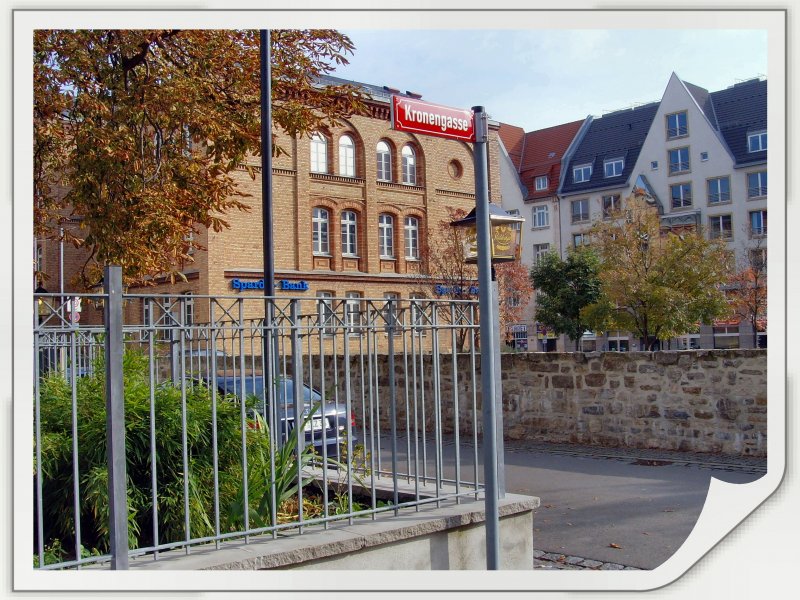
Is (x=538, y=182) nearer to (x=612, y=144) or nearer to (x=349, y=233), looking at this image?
(x=612, y=144)

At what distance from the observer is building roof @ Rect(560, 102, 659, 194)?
2346 inches

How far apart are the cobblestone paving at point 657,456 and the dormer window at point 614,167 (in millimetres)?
49530

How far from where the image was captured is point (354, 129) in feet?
116

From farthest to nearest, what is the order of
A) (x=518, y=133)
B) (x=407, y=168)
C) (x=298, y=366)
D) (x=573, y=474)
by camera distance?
1. (x=518, y=133)
2. (x=407, y=168)
3. (x=573, y=474)
4. (x=298, y=366)

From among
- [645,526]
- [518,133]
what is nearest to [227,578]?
[645,526]

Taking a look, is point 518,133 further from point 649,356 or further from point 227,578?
point 227,578

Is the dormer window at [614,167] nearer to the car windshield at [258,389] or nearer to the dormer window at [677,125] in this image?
the dormer window at [677,125]

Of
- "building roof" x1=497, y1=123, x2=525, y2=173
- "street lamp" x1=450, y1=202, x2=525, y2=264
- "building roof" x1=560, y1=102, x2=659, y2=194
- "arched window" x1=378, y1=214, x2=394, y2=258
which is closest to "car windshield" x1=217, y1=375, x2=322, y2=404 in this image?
"street lamp" x1=450, y1=202, x2=525, y2=264

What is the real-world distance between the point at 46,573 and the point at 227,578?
96cm

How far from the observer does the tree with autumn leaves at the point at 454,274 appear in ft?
111

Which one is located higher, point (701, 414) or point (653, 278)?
point (653, 278)

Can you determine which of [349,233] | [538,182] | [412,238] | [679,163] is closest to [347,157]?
[349,233]

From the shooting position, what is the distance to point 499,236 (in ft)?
18.6
